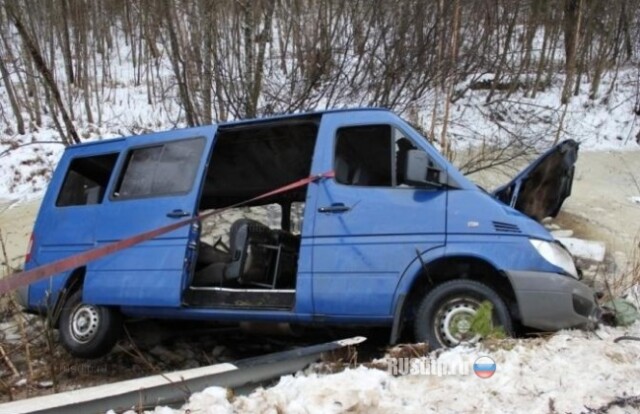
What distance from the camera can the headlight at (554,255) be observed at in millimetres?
4566

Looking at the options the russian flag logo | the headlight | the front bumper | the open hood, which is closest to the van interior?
the russian flag logo

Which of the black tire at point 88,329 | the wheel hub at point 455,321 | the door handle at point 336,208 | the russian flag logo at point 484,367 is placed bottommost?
the black tire at point 88,329

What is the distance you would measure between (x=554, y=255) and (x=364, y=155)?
1759mm

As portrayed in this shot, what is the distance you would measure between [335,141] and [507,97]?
1118 centimetres

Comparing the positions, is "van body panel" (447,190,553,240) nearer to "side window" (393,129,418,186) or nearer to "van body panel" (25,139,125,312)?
"side window" (393,129,418,186)

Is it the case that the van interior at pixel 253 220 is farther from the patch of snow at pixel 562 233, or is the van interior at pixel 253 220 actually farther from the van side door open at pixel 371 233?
the patch of snow at pixel 562 233

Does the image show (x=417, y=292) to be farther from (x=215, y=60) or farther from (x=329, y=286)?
(x=215, y=60)

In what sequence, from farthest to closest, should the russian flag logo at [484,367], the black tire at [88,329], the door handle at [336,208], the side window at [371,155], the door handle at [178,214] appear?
the black tire at [88,329] < the door handle at [178,214] < the side window at [371,155] < the door handle at [336,208] < the russian flag logo at [484,367]

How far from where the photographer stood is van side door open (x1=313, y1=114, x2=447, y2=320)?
15.2 feet

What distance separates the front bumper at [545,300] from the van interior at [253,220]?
1.85m

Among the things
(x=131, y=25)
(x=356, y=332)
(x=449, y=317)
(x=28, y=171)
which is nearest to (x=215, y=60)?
(x=28, y=171)

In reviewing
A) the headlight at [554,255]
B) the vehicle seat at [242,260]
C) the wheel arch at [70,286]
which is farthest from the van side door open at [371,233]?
the wheel arch at [70,286]

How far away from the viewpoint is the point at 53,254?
5.99 metres

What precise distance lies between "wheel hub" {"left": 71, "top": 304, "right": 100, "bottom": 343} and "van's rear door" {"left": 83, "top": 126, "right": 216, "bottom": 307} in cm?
18
